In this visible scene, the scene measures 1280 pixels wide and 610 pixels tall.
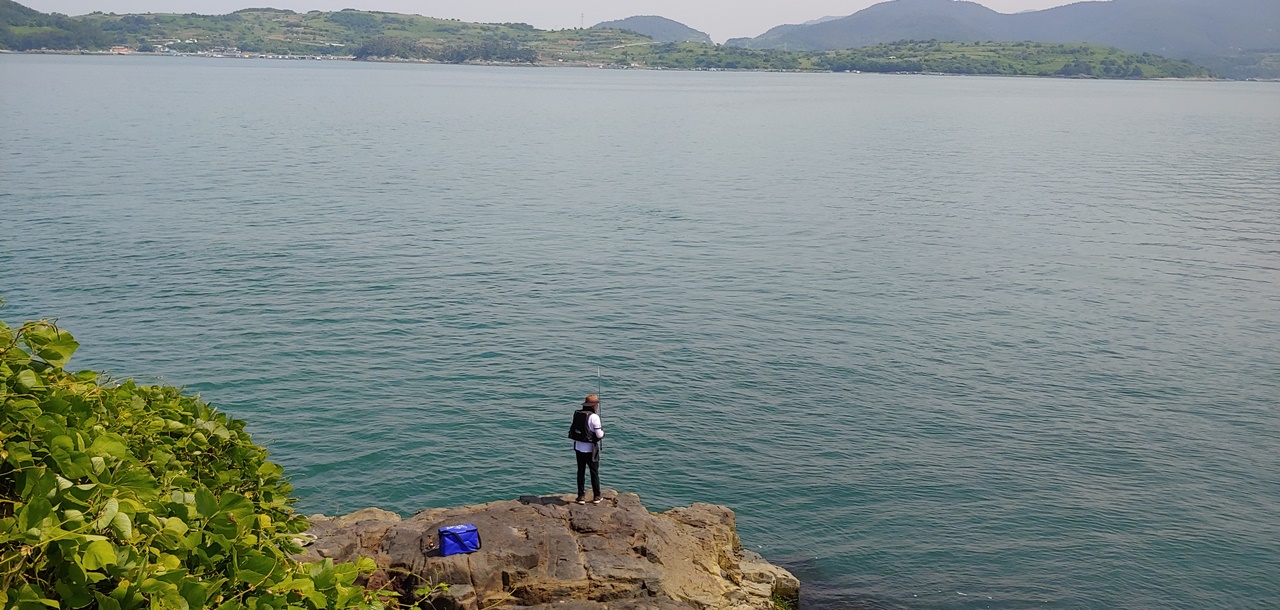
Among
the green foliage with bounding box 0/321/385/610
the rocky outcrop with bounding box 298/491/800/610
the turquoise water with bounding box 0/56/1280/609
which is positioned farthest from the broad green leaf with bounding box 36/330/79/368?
the turquoise water with bounding box 0/56/1280/609

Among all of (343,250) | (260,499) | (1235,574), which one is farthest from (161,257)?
(1235,574)

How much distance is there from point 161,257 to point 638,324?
26187mm

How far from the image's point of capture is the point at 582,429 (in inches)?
802

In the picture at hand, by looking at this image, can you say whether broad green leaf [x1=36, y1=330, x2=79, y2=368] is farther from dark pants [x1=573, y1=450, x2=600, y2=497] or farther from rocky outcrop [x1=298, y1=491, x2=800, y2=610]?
dark pants [x1=573, y1=450, x2=600, y2=497]

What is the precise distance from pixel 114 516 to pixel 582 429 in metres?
13.3

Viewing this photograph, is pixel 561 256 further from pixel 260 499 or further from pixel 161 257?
pixel 260 499

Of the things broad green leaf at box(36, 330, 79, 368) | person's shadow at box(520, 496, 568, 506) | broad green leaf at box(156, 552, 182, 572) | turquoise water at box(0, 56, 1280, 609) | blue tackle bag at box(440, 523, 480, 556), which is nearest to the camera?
broad green leaf at box(156, 552, 182, 572)

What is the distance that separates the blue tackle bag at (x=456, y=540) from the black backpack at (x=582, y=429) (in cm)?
356

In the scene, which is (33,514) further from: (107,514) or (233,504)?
(233,504)

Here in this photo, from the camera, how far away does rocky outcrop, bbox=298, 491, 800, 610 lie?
55.5 feet

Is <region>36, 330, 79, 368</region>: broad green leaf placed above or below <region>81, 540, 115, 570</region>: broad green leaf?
above

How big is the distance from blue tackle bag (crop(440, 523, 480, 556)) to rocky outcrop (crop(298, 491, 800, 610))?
0.52 feet

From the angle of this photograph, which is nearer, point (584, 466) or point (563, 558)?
point (563, 558)

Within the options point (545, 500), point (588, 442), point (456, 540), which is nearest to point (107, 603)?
point (456, 540)
